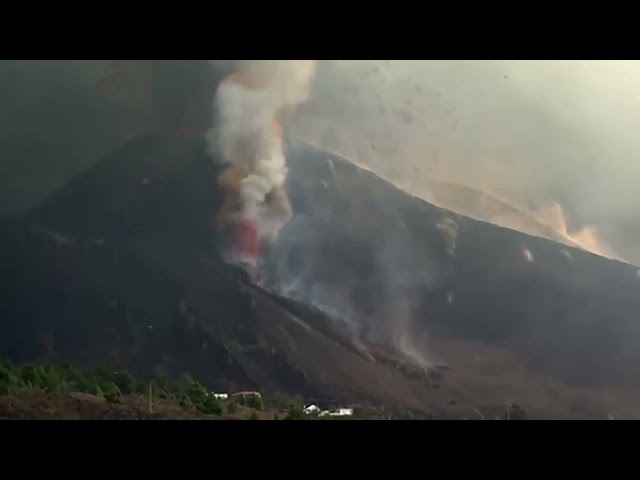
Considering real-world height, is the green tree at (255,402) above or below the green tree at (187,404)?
above

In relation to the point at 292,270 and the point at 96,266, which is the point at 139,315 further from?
the point at 292,270

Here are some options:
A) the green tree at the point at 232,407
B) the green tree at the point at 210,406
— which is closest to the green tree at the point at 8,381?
the green tree at the point at 210,406

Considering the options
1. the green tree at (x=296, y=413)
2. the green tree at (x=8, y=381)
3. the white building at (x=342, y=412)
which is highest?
the white building at (x=342, y=412)

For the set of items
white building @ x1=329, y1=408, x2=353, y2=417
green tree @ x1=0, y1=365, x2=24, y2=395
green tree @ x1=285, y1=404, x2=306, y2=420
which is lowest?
green tree @ x1=0, y1=365, x2=24, y2=395

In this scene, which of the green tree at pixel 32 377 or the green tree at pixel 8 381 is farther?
the green tree at pixel 32 377

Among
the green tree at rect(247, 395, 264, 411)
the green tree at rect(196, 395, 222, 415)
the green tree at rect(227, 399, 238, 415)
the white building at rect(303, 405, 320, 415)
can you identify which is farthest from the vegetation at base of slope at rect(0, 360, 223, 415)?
the white building at rect(303, 405, 320, 415)

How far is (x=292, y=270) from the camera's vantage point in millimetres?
8422

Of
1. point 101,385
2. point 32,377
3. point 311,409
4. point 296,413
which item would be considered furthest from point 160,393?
point 311,409

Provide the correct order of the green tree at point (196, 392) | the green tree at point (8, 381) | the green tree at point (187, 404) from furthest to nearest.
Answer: the green tree at point (196, 392), the green tree at point (187, 404), the green tree at point (8, 381)

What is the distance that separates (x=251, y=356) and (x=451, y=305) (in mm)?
2502

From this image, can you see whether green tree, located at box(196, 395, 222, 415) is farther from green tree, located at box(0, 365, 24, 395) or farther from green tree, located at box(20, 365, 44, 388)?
green tree, located at box(0, 365, 24, 395)

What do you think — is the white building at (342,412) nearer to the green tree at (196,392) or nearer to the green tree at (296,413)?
the green tree at (296,413)

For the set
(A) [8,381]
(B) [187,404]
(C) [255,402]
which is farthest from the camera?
(C) [255,402]

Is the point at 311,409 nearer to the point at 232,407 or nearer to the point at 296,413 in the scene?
the point at 296,413
